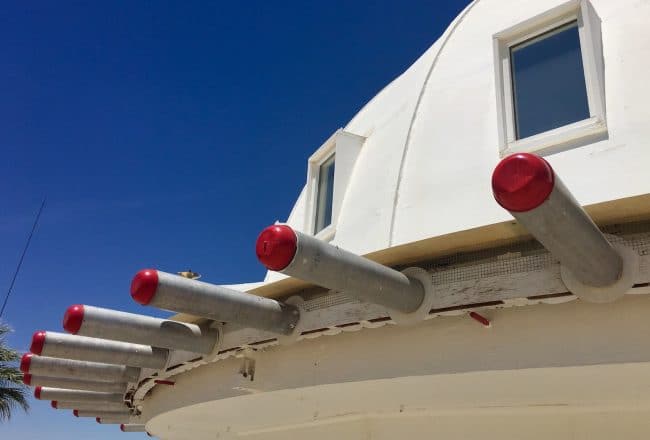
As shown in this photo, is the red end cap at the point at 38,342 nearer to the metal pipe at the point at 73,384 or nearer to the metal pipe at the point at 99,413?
the metal pipe at the point at 73,384

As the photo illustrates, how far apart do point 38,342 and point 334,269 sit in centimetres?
422

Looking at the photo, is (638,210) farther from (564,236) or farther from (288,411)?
(288,411)

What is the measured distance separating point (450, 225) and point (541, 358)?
5.64ft

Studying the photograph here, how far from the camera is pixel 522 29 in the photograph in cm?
597

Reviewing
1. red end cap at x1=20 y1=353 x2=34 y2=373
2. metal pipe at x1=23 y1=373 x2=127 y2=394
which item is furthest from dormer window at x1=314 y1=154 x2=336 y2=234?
red end cap at x1=20 y1=353 x2=34 y2=373

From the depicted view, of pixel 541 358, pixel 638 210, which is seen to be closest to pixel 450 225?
pixel 541 358

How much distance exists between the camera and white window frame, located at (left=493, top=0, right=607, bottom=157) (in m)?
5.11

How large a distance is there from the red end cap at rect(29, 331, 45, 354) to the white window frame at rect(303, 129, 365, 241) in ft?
10.6

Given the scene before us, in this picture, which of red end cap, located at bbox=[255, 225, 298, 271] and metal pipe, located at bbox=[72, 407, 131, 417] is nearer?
red end cap, located at bbox=[255, 225, 298, 271]

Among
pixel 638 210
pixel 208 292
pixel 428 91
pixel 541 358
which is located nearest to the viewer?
pixel 638 210

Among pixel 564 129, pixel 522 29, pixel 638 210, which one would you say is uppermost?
pixel 522 29

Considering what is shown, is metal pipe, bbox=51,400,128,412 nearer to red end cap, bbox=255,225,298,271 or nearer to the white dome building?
the white dome building

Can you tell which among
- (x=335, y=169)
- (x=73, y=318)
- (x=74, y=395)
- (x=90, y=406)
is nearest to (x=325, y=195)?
(x=335, y=169)

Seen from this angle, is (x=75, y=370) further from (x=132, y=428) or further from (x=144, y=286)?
(x=132, y=428)
